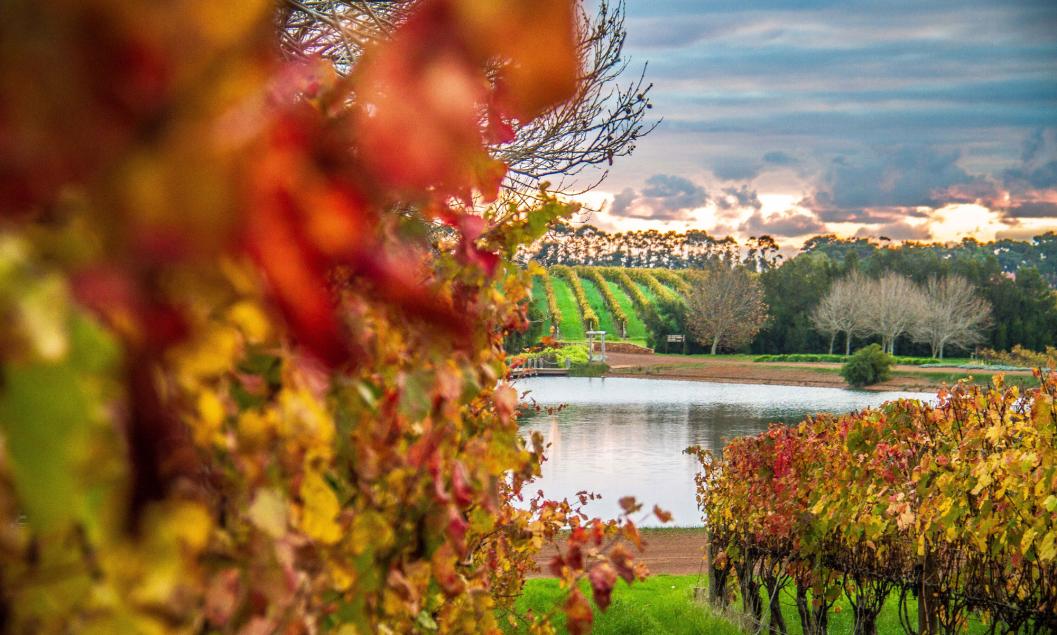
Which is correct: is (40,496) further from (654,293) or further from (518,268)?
(654,293)

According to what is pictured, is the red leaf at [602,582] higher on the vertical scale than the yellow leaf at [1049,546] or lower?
higher

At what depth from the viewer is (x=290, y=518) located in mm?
799

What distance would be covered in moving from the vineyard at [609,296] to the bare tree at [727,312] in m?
2.96

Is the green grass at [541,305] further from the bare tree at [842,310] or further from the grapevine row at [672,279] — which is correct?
the bare tree at [842,310]

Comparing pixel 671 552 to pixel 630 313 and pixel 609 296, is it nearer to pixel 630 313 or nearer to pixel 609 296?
pixel 630 313

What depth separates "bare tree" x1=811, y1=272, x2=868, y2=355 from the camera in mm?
44625

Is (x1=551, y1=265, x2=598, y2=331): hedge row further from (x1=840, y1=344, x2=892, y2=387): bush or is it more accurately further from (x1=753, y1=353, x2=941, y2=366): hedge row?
(x1=840, y1=344, x2=892, y2=387): bush

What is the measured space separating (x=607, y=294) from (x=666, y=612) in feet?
176

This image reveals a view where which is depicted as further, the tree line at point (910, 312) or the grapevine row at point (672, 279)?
the grapevine row at point (672, 279)

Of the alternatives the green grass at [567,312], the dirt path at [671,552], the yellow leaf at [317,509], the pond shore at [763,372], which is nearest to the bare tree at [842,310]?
the pond shore at [763,372]

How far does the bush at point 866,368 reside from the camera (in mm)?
30516

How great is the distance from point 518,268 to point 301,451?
0.98 meters

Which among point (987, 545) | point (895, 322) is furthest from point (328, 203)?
point (895, 322)

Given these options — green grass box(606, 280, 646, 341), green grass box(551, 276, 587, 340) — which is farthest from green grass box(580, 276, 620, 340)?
green grass box(551, 276, 587, 340)
